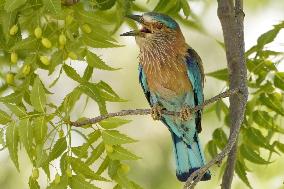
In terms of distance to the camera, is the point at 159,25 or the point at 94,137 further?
the point at 159,25

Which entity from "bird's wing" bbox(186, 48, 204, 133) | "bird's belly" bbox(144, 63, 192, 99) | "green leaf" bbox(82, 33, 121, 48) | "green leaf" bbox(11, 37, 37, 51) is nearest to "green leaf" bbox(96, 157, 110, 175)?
"green leaf" bbox(82, 33, 121, 48)

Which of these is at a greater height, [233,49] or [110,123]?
[233,49]

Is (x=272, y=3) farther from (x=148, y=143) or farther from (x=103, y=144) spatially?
(x=103, y=144)

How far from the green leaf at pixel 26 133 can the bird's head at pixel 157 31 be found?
1290 millimetres

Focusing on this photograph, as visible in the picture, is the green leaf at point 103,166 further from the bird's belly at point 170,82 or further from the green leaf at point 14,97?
the bird's belly at point 170,82

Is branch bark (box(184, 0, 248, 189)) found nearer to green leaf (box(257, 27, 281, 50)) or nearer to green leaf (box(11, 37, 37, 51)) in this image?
green leaf (box(257, 27, 281, 50))

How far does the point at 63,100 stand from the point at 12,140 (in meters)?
0.38

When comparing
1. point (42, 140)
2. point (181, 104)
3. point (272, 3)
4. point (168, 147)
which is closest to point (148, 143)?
point (168, 147)

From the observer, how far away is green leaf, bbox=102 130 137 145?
157 inches

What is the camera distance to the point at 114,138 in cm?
402

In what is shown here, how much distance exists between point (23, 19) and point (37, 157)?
1.06 meters

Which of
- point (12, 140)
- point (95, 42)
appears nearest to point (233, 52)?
point (95, 42)

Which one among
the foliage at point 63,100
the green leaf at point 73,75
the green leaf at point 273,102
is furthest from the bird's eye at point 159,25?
the green leaf at point 73,75

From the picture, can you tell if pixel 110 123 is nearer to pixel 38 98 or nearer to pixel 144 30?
pixel 38 98
